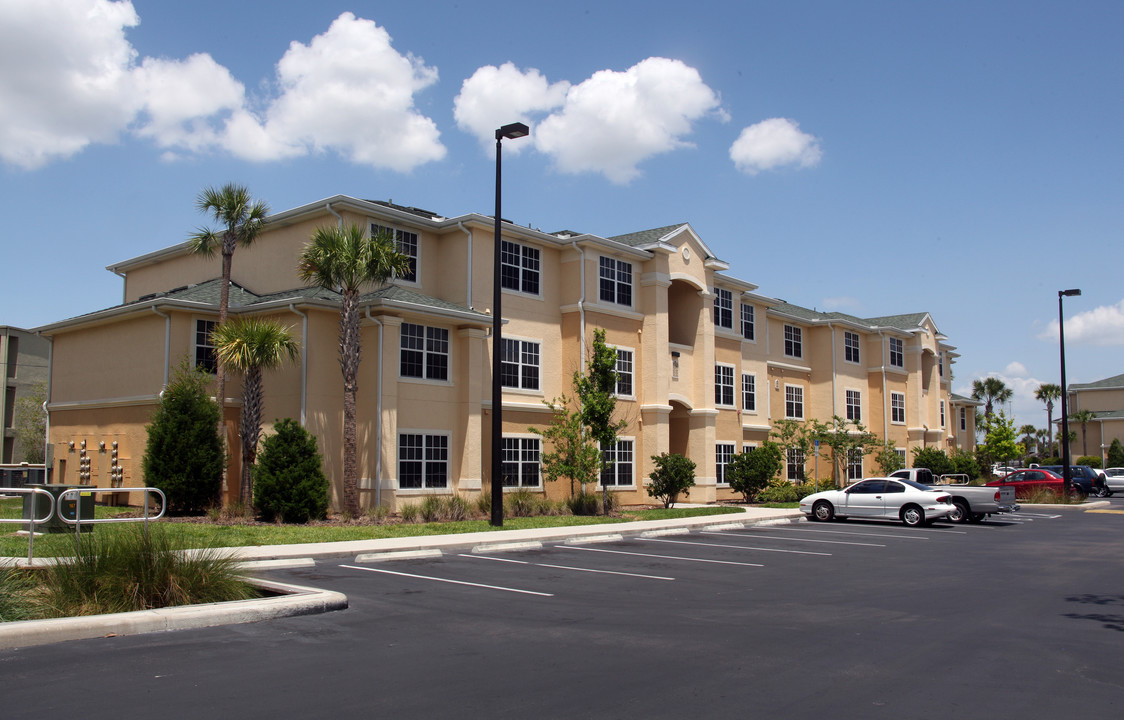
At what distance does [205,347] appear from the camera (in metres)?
26.0

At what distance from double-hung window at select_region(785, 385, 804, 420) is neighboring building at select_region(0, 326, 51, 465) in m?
41.4

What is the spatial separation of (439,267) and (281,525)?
33.5 feet

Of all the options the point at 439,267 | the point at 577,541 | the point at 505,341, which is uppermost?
the point at 439,267

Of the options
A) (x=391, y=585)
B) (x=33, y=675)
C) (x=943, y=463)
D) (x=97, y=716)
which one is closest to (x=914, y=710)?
(x=97, y=716)

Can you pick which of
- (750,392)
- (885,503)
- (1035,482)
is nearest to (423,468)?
(885,503)

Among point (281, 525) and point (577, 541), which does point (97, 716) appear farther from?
point (281, 525)

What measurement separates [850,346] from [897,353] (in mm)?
4916

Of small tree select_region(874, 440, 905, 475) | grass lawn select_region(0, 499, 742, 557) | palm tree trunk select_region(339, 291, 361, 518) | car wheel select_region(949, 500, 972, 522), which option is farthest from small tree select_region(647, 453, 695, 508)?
small tree select_region(874, 440, 905, 475)

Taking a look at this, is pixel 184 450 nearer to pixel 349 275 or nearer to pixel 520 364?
pixel 349 275

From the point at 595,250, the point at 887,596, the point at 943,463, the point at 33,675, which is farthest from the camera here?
the point at 943,463

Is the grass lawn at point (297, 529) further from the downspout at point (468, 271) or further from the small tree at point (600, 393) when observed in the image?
the downspout at point (468, 271)

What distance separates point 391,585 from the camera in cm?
1270

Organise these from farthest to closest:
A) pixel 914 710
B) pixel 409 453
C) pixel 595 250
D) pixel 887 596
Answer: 1. pixel 595 250
2. pixel 409 453
3. pixel 887 596
4. pixel 914 710

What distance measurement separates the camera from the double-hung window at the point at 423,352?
25.2 metres
